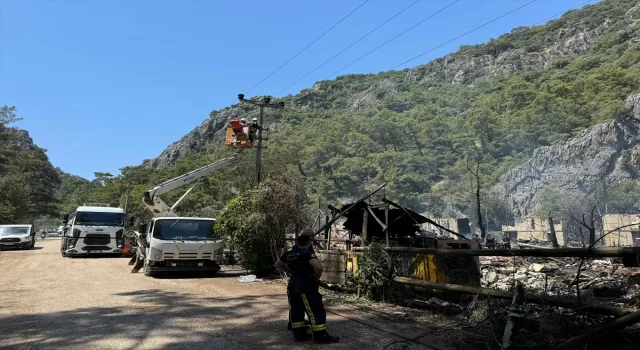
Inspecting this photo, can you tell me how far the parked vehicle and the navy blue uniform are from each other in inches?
1111

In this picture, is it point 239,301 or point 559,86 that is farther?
point 559,86

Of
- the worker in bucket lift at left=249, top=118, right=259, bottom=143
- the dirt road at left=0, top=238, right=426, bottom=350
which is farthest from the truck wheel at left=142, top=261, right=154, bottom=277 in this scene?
the worker in bucket lift at left=249, top=118, right=259, bottom=143

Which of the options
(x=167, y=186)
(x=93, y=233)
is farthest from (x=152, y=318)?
(x=93, y=233)

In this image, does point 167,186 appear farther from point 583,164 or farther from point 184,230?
point 583,164

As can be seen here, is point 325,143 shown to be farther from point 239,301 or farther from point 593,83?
point 239,301

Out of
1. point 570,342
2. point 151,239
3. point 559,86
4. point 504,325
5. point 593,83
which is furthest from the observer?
point 559,86

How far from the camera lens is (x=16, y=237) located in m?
25.2

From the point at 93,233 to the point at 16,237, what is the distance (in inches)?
437

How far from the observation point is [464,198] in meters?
66.3

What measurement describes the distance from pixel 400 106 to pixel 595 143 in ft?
278

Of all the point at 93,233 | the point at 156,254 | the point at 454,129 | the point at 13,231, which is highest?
the point at 454,129

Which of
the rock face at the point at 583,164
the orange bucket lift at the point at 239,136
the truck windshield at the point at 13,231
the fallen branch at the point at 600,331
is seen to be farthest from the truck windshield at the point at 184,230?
the rock face at the point at 583,164

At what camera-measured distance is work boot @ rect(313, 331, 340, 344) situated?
4.62m

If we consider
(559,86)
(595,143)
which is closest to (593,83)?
(559,86)
